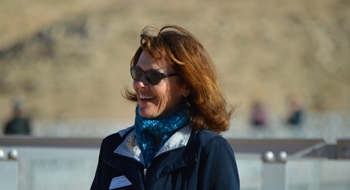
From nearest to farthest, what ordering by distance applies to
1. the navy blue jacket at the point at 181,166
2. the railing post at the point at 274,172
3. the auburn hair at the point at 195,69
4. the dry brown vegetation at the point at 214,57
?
the navy blue jacket at the point at 181,166, the auburn hair at the point at 195,69, the railing post at the point at 274,172, the dry brown vegetation at the point at 214,57

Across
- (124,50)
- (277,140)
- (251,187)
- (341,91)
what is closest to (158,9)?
(124,50)

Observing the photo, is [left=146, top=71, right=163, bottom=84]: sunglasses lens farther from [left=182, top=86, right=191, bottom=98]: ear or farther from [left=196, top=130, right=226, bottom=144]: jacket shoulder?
[left=196, top=130, right=226, bottom=144]: jacket shoulder

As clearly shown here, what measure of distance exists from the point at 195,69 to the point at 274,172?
140 centimetres

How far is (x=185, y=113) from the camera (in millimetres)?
2275

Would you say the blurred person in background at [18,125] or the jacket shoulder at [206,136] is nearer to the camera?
the jacket shoulder at [206,136]

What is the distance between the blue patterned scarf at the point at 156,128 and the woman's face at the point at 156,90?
5 centimetres

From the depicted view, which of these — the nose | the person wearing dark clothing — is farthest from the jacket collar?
the person wearing dark clothing

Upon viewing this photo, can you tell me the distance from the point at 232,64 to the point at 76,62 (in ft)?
41.1

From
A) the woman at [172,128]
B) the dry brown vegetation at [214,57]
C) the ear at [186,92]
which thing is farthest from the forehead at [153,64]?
the dry brown vegetation at [214,57]

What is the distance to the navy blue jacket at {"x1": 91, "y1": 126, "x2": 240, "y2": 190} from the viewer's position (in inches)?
81.4

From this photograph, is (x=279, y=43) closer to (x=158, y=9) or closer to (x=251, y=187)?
(x=158, y=9)

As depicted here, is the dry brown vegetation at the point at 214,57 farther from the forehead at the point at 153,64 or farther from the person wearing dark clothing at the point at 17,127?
the forehead at the point at 153,64

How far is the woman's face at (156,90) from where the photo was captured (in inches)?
88.4

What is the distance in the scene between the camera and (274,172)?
10.8 feet
